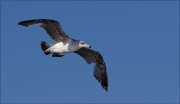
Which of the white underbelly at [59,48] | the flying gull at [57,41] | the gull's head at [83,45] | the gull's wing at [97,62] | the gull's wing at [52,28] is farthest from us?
the gull's wing at [97,62]

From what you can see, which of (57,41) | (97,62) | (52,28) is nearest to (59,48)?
(57,41)

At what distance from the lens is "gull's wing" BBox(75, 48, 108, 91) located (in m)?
22.1

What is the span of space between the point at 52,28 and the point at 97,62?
4.26 meters

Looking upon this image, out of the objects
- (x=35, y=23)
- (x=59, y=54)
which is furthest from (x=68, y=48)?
(x=35, y=23)

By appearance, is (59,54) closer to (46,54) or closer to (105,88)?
(46,54)

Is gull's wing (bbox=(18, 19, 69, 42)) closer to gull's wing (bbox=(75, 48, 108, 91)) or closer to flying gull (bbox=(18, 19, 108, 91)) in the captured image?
flying gull (bbox=(18, 19, 108, 91))

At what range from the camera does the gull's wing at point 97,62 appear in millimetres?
22141

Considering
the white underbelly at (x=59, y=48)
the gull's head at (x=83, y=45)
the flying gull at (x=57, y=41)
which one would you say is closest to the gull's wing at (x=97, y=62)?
the gull's head at (x=83, y=45)

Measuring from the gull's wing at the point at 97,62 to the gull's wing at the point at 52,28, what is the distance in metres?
2.61

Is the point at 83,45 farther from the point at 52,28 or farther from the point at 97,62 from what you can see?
the point at 97,62

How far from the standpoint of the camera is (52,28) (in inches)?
756

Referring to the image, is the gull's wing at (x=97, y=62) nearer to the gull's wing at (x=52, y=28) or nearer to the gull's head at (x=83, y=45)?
the gull's head at (x=83, y=45)

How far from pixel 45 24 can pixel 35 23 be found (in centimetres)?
58

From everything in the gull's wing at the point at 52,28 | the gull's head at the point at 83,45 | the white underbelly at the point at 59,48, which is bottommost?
the white underbelly at the point at 59,48
